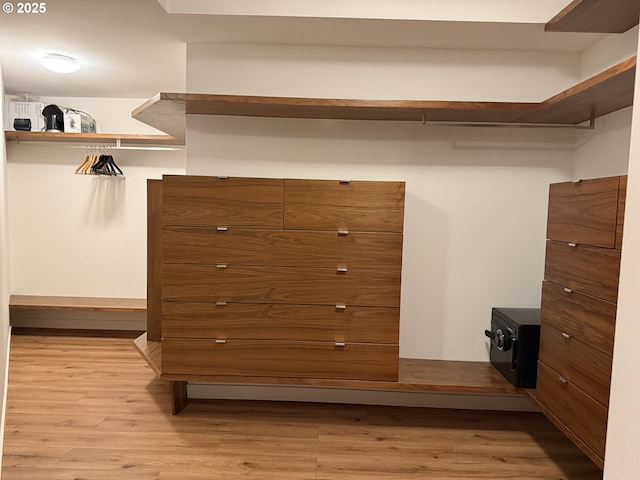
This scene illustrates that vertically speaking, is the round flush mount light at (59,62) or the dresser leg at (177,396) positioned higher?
the round flush mount light at (59,62)

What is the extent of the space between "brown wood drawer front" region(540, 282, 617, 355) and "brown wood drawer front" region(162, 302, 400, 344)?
83cm

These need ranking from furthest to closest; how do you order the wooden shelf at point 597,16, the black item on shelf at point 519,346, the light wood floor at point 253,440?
1. the black item on shelf at point 519,346
2. the light wood floor at point 253,440
3. the wooden shelf at point 597,16

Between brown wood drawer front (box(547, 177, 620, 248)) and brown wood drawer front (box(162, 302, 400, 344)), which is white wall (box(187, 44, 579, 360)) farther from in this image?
brown wood drawer front (box(547, 177, 620, 248))

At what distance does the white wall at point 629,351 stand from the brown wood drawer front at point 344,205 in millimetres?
1468

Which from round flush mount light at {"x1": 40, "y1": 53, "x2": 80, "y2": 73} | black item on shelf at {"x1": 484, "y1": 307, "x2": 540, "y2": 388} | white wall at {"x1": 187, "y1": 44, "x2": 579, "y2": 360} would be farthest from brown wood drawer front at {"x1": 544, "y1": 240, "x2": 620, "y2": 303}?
round flush mount light at {"x1": 40, "y1": 53, "x2": 80, "y2": 73}

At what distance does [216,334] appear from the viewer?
2674 mm

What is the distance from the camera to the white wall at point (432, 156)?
2.92 meters

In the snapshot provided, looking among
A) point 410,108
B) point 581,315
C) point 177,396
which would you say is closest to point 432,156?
point 410,108

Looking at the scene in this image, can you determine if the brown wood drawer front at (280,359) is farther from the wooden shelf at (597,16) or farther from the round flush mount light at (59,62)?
the round flush mount light at (59,62)

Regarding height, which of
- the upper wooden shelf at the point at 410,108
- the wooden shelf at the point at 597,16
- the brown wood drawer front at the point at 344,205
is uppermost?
the wooden shelf at the point at 597,16

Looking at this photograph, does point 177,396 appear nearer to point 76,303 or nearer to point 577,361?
point 76,303

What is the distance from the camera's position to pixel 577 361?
6.70 feet

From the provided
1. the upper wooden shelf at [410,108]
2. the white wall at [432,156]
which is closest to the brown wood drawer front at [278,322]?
the white wall at [432,156]

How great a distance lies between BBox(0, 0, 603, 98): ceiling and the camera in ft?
8.00
